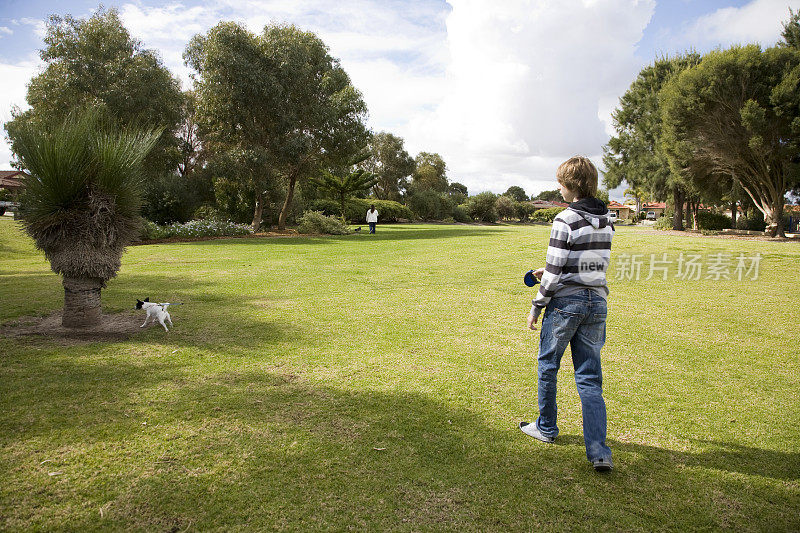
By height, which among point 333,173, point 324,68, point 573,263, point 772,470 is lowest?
point 772,470

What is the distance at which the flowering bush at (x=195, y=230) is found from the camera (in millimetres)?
18484

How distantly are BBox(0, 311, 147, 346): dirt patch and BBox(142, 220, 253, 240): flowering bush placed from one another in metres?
13.1

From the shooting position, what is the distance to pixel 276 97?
21641mm

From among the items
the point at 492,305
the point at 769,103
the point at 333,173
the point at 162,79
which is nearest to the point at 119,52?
the point at 162,79

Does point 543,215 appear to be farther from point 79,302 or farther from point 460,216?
point 79,302

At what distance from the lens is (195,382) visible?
3.93 m

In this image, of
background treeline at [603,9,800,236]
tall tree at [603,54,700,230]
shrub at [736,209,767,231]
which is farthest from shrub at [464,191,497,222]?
background treeline at [603,9,800,236]

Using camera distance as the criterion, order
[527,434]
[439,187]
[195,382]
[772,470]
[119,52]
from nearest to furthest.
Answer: [772,470], [527,434], [195,382], [119,52], [439,187]

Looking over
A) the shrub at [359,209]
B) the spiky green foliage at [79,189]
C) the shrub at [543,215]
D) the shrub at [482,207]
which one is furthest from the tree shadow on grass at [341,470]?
the shrub at [543,215]

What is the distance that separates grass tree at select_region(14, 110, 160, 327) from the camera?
16.2 feet

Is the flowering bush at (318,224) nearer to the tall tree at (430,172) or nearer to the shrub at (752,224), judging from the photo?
the shrub at (752,224)

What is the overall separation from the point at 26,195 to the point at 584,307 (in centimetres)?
562

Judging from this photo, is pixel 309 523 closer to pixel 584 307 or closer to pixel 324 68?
pixel 584 307

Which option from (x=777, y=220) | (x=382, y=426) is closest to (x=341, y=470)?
(x=382, y=426)
